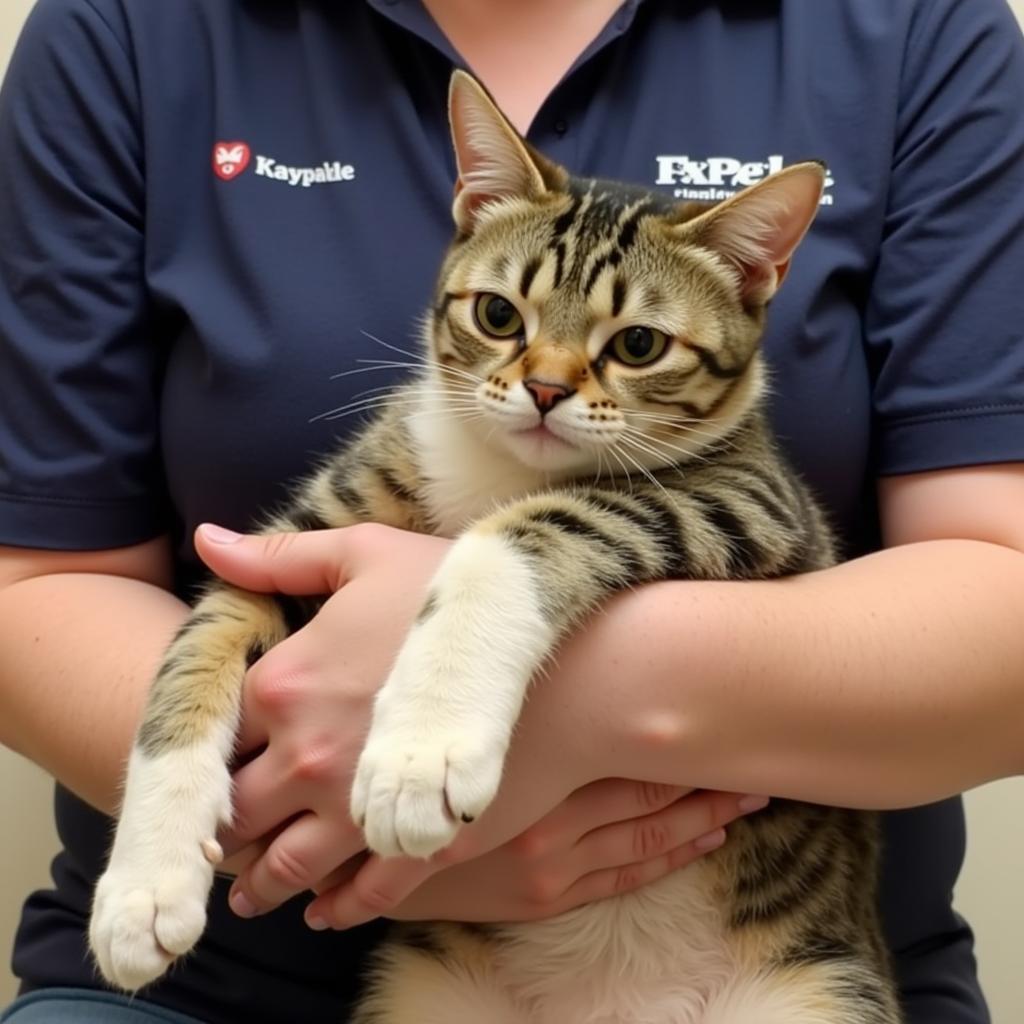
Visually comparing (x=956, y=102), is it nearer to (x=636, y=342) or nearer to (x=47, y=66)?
(x=636, y=342)

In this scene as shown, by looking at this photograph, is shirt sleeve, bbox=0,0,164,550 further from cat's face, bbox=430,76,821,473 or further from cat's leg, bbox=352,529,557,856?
cat's leg, bbox=352,529,557,856

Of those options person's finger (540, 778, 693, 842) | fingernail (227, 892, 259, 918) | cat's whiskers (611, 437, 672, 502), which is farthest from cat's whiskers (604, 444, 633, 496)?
fingernail (227, 892, 259, 918)

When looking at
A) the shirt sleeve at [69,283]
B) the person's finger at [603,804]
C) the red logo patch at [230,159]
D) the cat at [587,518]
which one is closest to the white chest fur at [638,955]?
the cat at [587,518]

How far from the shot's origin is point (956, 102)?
1138 millimetres

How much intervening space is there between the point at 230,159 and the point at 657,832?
73 cm

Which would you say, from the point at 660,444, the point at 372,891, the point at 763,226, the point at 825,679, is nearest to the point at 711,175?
the point at 763,226

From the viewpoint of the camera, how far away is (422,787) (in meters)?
0.77

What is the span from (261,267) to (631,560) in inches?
18.0

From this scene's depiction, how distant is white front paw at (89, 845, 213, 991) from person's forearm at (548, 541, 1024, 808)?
0.91ft

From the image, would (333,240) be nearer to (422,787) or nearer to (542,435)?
(542,435)

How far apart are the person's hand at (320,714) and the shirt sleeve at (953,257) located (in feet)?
1.54

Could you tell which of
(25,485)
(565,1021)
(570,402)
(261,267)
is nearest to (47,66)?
(261,267)

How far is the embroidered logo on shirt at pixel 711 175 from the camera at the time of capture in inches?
45.7

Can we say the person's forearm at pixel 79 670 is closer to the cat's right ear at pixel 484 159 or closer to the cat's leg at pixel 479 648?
the cat's leg at pixel 479 648
